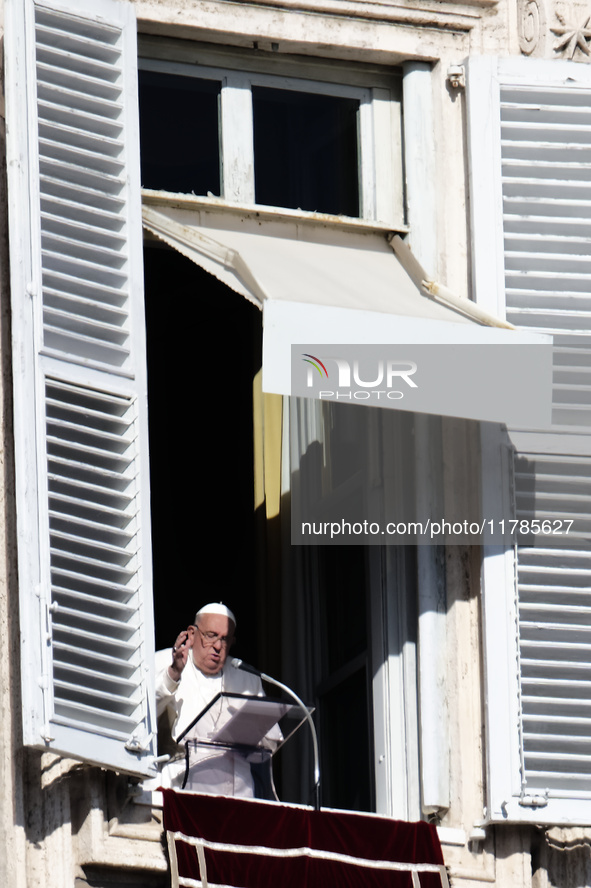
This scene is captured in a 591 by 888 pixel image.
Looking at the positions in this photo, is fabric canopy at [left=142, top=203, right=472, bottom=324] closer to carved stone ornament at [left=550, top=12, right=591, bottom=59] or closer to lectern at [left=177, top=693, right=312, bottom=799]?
carved stone ornament at [left=550, top=12, right=591, bottom=59]

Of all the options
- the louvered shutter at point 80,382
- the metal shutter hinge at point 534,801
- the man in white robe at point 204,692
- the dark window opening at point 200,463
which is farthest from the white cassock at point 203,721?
the dark window opening at point 200,463

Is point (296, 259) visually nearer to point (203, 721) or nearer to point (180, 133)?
point (180, 133)

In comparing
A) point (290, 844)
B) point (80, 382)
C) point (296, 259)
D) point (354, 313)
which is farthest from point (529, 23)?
point (290, 844)

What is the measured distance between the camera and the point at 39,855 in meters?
8.77

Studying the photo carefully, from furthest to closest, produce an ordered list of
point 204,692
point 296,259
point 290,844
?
point 204,692
point 296,259
point 290,844

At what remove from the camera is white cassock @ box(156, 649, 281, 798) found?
9266 millimetres

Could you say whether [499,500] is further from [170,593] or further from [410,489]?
[170,593]

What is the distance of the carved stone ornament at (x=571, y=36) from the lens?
10.6m

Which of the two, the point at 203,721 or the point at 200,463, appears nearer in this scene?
the point at 203,721

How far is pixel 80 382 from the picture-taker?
9.15 m

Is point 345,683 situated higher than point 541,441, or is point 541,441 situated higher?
point 541,441

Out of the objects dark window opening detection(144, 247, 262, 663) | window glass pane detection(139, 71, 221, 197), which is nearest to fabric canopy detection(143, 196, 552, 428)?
window glass pane detection(139, 71, 221, 197)

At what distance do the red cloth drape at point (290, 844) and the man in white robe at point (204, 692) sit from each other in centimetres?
27

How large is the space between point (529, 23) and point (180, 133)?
148 centimetres
